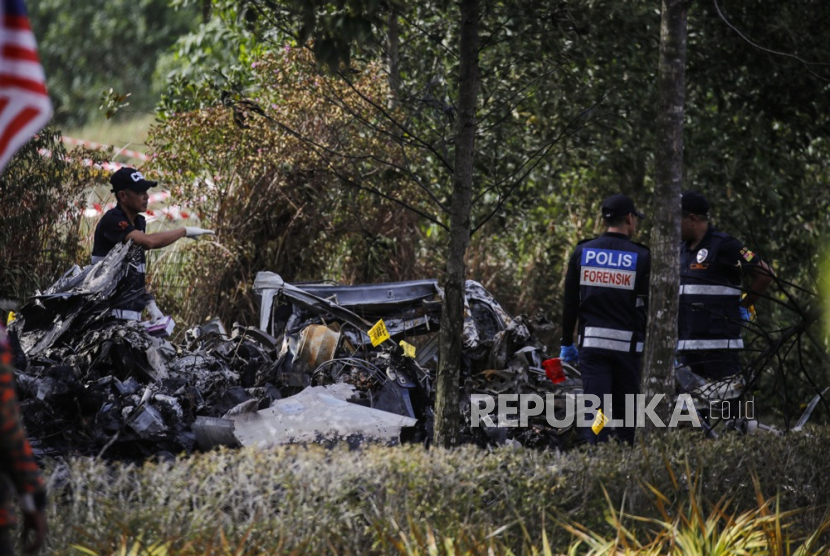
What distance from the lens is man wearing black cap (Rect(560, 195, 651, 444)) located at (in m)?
6.63

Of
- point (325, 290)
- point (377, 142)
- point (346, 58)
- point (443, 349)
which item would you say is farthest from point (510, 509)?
point (377, 142)

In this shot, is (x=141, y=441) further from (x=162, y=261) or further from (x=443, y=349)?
(x=162, y=261)

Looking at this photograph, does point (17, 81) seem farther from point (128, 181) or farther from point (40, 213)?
point (40, 213)

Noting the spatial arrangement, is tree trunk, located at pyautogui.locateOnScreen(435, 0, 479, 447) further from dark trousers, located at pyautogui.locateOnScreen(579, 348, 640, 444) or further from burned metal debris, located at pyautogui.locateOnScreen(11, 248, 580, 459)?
dark trousers, located at pyautogui.locateOnScreen(579, 348, 640, 444)

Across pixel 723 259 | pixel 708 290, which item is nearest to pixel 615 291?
pixel 708 290

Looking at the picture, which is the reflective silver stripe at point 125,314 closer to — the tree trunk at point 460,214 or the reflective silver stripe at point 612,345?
the tree trunk at point 460,214

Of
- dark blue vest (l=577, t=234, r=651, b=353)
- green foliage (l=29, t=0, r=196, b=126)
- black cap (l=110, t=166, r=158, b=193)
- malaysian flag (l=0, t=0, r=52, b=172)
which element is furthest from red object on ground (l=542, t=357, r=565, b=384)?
green foliage (l=29, t=0, r=196, b=126)

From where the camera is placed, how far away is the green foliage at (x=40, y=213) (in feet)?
28.1

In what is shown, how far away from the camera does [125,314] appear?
700 centimetres

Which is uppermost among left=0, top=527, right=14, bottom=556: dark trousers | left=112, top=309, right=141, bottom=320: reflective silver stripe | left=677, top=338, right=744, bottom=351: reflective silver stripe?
left=112, top=309, right=141, bottom=320: reflective silver stripe

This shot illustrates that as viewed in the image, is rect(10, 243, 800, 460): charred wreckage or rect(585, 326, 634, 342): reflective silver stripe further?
rect(585, 326, 634, 342): reflective silver stripe

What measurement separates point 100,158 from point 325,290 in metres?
2.94

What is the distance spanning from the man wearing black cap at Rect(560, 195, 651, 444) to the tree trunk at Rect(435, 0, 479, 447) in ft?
4.51

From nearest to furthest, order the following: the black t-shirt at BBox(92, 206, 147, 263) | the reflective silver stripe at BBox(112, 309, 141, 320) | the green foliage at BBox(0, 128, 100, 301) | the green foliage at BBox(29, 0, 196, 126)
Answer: the reflective silver stripe at BBox(112, 309, 141, 320) < the black t-shirt at BBox(92, 206, 147, 263) < the green foliage at BBox(0, 128, 100, 301) < the green foliage at BBox(29, 0, 196, 126)
